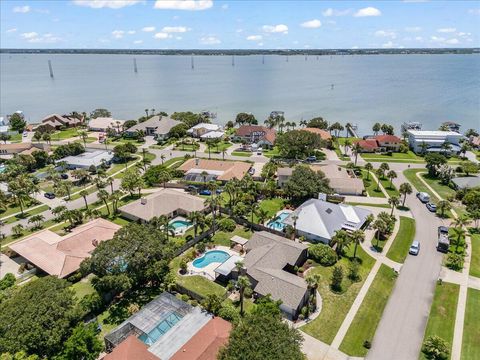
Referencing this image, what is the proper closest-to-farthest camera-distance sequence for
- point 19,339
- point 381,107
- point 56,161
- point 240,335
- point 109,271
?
point 240,335, point 19,339, point 109,271, point 56,161, point 381,107

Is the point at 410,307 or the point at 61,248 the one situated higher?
the point at 61,248

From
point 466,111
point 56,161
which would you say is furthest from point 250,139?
point 466,111

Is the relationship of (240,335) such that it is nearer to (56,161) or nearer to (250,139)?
(56,161)

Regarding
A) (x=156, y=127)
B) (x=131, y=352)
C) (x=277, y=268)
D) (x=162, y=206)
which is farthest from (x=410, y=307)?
(x=156, y=127)

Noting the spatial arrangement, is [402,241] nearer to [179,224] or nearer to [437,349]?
[437,349]

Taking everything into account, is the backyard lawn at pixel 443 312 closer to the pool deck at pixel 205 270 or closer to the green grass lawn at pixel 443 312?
the green grass lawn at pixel 443 312

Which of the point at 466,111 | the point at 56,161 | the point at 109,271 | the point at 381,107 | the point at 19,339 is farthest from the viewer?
the point at 381,107

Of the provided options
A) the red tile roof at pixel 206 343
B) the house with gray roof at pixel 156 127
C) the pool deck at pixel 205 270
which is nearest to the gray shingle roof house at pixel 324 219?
the pool deck at pixel 205 270

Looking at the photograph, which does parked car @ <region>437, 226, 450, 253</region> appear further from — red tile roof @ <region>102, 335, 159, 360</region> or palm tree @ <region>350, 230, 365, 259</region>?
red tile roof @ <region>102, 335, 159, 360</region>
